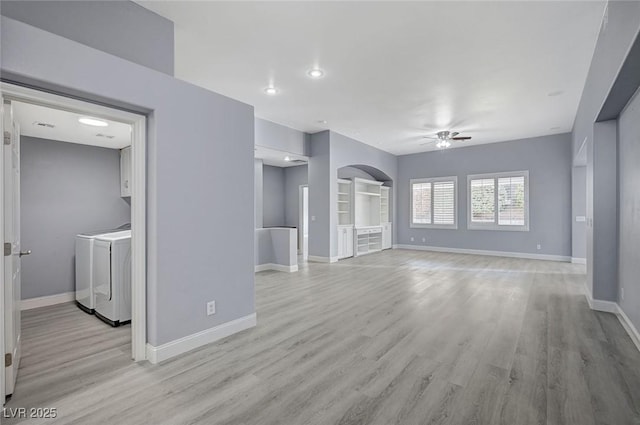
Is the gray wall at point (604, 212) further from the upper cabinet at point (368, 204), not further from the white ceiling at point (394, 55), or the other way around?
the upper cabinet at point (368, 204)

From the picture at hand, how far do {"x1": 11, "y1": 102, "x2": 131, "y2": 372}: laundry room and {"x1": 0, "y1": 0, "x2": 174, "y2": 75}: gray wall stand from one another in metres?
0.86

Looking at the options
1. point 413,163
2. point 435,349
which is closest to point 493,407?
point 435,349

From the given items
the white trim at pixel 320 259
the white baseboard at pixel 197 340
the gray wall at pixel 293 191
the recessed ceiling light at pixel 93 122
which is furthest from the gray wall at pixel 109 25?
the gray wall at pixel 293 191

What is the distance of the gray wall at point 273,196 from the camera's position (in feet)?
35.0

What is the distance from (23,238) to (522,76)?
7.24 meters

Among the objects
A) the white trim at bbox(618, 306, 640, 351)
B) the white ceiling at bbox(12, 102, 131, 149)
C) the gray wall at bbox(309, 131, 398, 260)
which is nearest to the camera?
the white trim at bbox(618, 306, 640, 351)

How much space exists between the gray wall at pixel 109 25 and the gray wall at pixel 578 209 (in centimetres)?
872

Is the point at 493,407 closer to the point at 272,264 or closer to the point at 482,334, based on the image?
the point at 482,334

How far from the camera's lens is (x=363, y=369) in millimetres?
2428

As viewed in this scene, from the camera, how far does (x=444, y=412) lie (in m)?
1.91

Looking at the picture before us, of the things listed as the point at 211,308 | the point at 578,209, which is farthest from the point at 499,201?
the point at 211,308

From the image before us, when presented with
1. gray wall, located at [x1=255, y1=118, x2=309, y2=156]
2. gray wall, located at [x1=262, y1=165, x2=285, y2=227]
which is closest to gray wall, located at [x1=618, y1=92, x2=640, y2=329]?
gray wall, located at [x1=255, y1=118, x2=309, y2=156]

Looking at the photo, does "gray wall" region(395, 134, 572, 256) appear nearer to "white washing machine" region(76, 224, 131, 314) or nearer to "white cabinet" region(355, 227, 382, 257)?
"white cabinet" region(355, 227, 382, 257)

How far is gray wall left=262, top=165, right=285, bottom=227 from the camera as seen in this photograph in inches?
420
